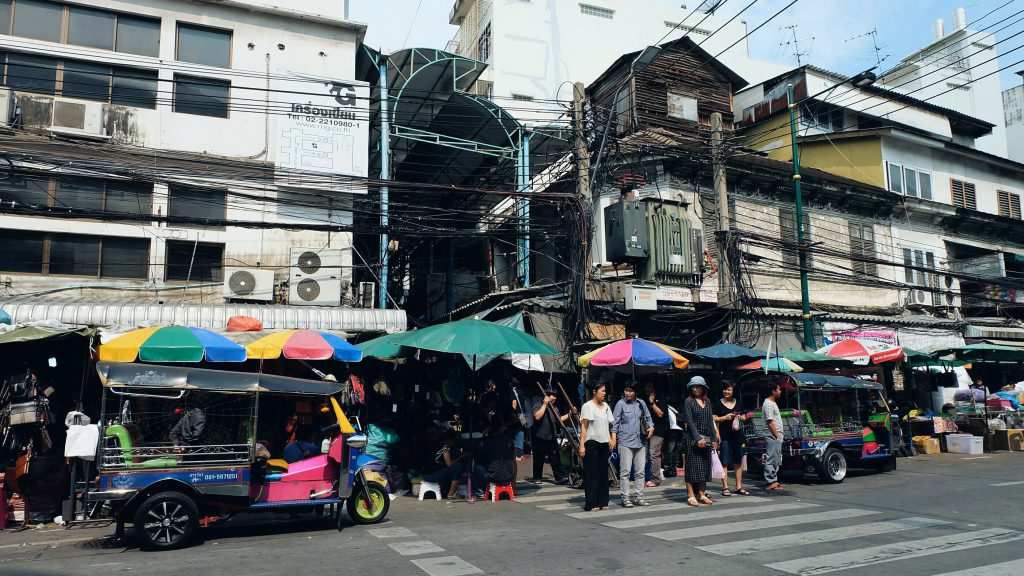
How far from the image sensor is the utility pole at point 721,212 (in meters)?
19.3

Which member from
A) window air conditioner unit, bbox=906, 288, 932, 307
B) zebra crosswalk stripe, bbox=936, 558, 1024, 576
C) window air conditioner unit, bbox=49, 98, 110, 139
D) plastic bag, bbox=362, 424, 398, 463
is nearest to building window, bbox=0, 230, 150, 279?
window air conditioner unit, bbox=49, 98, 110, 139

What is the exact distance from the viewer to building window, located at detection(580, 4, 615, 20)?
124ft

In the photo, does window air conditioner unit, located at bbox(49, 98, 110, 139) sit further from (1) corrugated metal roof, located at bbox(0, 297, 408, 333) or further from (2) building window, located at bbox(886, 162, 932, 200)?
(2) building window, located at bbox(886, 162, 932, 200)

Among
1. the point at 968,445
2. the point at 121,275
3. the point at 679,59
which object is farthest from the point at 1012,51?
the point at 121,275

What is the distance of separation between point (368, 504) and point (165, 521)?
2595mm

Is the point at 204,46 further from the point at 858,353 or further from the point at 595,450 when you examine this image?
the point at 858,353

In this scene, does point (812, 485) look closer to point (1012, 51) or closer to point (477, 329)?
point (477, 329)

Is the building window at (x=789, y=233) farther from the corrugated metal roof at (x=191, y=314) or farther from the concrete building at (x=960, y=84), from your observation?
the concrete building at (x=960, y=84)

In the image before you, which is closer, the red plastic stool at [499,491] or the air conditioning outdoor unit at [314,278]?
the red plastic stool at [499,491]

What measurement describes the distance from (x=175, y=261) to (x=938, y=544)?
16.4 metres

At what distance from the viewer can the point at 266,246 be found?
17.2 metres

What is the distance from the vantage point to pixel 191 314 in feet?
48.7

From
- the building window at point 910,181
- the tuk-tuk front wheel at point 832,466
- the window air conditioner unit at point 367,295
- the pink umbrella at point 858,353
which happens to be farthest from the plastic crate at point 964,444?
the window air conditioner unit at point 367,295

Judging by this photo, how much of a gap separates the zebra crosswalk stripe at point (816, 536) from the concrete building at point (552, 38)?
91.9ft
